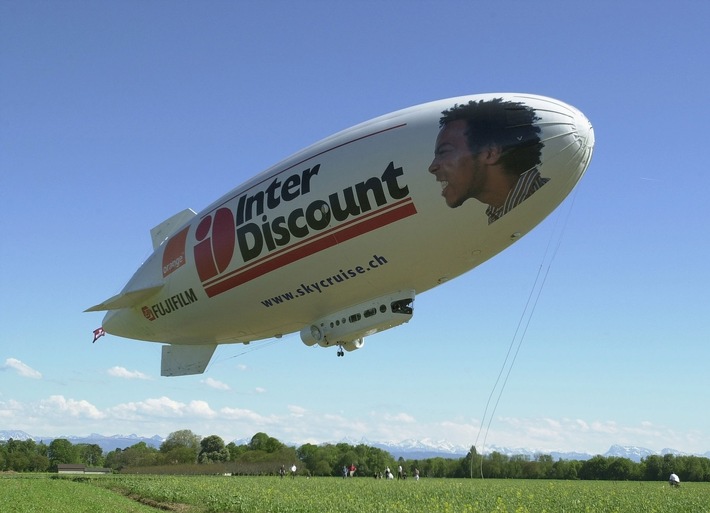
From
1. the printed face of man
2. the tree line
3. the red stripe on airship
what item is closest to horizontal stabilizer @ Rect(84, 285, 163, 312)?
the red stripe on airship

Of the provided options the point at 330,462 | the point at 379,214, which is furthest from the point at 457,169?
the point at 330,462

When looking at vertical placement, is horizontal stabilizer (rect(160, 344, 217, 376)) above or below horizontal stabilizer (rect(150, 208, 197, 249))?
below

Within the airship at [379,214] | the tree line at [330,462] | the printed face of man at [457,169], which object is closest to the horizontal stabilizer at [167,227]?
the airship at [379,214]

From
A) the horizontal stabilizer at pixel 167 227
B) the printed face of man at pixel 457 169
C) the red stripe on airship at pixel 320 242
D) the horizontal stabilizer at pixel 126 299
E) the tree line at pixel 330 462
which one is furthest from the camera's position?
the tree line at pixel 330 462

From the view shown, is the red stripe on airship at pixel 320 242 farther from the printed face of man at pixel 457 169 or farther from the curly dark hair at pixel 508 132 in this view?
the curly dark hair at pixel 508 132

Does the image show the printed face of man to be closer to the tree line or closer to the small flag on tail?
the small flag on tail

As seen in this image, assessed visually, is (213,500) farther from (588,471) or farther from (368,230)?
(588,471)

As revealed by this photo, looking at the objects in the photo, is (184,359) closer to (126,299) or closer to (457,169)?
(126,299)
